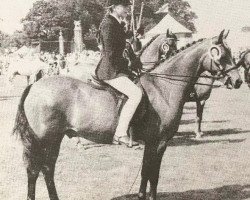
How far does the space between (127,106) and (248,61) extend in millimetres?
11735

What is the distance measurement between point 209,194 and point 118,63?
124 inches

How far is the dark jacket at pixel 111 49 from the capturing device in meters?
7.21

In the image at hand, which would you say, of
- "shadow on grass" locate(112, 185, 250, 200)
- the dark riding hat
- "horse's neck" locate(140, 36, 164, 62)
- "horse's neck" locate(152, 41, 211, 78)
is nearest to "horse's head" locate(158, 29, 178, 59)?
"horse's neck" locate(140, 36, 164, 62)

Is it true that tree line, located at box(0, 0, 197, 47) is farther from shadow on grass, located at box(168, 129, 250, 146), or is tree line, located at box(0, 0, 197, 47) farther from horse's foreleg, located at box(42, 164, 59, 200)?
Result: horse's foreleg, located at box(42, 164, 59, 200)

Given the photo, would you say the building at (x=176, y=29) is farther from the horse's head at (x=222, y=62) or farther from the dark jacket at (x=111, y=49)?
the dark jacket at (x=111, y=49)

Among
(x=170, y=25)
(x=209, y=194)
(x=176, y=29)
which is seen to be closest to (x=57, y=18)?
(x=170, y=25)

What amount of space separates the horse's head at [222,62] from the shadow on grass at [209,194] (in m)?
2.18

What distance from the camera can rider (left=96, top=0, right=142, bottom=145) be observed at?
7.21m

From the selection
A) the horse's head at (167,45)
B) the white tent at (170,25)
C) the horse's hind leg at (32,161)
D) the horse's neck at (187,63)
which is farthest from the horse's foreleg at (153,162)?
the white tent at (170,25)

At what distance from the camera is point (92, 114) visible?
7379 mm

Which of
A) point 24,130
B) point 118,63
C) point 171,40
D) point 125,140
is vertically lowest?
point 125,140

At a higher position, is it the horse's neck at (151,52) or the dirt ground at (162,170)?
the horse's neck at (151,52)

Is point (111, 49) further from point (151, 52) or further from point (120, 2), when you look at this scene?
point (151, 52)

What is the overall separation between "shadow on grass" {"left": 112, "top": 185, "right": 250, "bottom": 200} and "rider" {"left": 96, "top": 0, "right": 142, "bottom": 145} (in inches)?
65.4
